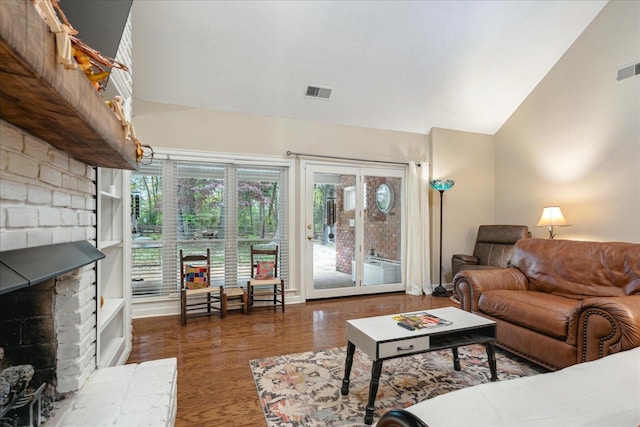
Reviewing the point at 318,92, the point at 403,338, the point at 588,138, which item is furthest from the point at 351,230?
the point at 588,138

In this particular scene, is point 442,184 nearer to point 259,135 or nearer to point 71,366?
point 259,135

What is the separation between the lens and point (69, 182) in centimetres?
148

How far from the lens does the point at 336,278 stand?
464 cm

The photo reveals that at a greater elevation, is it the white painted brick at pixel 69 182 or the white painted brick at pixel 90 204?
the white painted brick at pixel 69 182

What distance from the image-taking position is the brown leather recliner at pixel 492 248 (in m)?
4.46

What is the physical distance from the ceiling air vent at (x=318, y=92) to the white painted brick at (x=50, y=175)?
10.1ft

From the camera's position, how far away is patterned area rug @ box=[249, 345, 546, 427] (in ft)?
5.93

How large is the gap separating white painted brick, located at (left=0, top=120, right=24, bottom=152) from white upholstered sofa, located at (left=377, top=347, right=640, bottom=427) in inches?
57.2

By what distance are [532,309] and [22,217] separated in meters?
3.02

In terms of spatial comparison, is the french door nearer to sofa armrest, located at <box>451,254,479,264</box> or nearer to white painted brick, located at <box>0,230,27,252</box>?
sofa armrest, located at <box>451,254,479,264</box>

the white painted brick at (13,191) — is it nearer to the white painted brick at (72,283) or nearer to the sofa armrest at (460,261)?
the white painted brick at (72,283)

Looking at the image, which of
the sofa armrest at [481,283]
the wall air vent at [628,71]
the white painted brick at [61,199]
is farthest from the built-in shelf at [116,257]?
the wall air vent at [628,71]

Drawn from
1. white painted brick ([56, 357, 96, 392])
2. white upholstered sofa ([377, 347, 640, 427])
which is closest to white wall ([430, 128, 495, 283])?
white upholstered sofa ([377, 347, 640, 427])

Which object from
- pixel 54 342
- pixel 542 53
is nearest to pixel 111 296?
pixel 54 342
